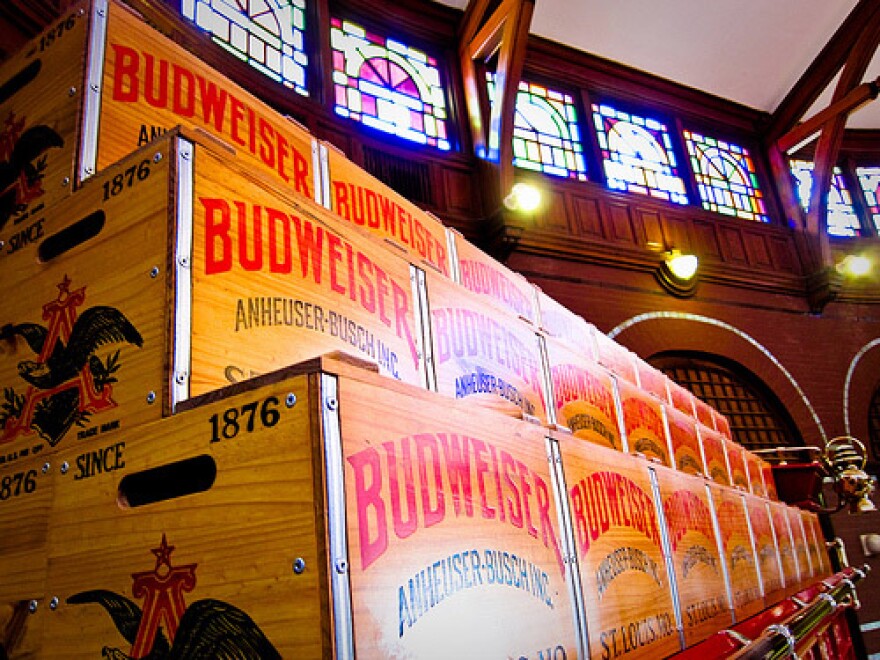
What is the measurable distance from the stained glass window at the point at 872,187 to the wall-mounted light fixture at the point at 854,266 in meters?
1.26

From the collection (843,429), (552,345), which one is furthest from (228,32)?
(843,429)

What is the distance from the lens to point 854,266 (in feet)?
26.0

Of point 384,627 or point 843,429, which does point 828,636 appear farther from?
point 843,429

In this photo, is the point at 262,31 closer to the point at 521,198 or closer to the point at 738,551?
the point at 521,198

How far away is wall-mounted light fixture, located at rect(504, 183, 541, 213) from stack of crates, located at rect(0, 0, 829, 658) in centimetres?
396

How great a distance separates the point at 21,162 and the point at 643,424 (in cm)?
237

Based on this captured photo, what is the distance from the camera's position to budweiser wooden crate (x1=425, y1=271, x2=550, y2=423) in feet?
5.47

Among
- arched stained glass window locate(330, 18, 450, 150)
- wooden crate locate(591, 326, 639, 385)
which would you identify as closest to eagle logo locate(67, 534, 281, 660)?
wooden crate locate(591, 326, 639, 385)

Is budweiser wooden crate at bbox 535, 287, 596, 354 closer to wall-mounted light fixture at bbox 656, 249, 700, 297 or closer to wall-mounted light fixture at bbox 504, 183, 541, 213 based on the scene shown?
wall-mounted light fixture at bbox 504, 183, 541, 213

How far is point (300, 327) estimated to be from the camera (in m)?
1.28

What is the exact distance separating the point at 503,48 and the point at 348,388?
552cm

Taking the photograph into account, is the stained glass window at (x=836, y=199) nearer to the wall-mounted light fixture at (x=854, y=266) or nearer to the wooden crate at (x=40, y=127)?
the wall-mounted light fixture at (x=854, y=266)

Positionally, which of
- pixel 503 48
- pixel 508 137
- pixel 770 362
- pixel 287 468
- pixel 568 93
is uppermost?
pixel 568 93

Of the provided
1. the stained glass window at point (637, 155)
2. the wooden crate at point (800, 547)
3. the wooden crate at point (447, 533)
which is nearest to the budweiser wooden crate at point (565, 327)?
the wooden crate at point (447, 533)
